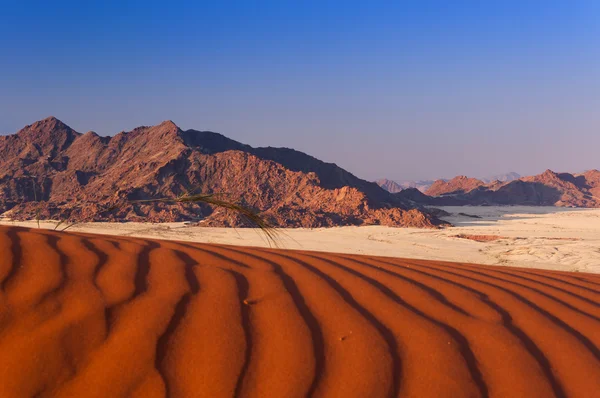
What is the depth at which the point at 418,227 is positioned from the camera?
66.7 ft

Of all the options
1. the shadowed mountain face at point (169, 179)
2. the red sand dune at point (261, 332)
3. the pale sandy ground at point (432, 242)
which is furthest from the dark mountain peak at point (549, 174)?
the red sand dune at point (261, 332)

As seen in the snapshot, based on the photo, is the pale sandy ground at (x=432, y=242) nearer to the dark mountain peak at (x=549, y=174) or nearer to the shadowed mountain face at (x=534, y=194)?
the shadowed mountain face at (x=534, y=194)

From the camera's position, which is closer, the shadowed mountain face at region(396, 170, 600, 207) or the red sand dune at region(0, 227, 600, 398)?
the red sand dune at region(0, 227, 600, 398)

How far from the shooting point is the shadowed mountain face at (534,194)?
40125mm

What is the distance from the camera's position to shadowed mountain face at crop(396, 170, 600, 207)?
40.1m

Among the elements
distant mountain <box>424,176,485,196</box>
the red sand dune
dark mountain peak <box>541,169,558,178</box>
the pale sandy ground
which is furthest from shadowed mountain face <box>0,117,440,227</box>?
dark mountain peak <box>541,169,558,178</box>

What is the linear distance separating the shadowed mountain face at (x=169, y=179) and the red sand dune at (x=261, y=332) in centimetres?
1274

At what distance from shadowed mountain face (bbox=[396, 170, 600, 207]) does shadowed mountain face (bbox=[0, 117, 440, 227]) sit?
13.1m

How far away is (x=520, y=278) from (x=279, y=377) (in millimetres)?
2937

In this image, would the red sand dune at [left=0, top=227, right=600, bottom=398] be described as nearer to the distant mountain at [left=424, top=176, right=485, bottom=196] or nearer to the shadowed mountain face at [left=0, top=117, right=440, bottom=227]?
the shadowed mountain face at [left=0, top=117, right=440, bottom=227]

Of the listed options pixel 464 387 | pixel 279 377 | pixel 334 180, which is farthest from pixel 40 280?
pixel 334 180

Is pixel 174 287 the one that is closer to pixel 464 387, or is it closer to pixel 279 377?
pixel 279 377

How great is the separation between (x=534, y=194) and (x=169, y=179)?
109 ft

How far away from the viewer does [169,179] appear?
78.1 feet
